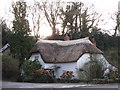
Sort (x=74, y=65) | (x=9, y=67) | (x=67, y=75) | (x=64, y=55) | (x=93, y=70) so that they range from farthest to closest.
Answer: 1. (x=64, y=55)
2. (x=9, y=67)
3. (x=74, y=65)
4. (x=67, y=75)
5. (x=93, y=70)

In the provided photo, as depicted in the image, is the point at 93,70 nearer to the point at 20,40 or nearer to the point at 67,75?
the point at 67,75

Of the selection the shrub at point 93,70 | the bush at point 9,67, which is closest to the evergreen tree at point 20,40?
the bush at point 9,67

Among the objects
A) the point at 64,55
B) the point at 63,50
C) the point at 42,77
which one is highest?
the point at 63,50

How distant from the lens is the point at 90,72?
89.1ft

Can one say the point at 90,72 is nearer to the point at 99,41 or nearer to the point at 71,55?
the point at 71,55

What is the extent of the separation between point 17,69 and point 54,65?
5.08 m

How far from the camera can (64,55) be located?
3256 cm

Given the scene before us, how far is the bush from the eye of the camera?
30234mm

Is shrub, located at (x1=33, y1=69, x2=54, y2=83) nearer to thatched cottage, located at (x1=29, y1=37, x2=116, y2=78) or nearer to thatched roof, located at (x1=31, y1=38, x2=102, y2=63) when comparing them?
thatched cottage, located at (x1=29, y1=37, x2=116, y2=78)

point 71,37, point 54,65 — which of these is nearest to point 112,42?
point 71,37

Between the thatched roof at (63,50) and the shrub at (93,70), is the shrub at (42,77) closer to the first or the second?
the shrub at (93,70)

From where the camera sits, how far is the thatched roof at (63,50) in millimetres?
31016

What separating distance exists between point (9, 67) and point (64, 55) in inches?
298

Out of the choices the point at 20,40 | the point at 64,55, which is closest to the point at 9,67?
the point at 20,40
